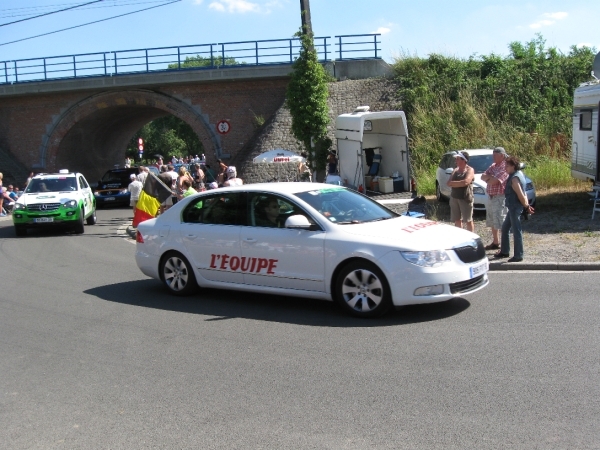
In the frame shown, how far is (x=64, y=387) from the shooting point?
19.6ft

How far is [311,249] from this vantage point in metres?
8.14

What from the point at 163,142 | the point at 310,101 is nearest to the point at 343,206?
the point at 310,101

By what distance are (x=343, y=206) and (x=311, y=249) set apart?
34.8 inches

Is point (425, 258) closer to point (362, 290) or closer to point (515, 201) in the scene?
point (362, 290)

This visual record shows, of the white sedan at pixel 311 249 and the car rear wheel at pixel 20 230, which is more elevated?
the white sedan at pixel 311 249

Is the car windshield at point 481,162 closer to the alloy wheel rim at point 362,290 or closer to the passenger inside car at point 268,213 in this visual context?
the passenger inside car at point 268,213

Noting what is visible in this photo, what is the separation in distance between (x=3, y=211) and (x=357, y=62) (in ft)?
56.3

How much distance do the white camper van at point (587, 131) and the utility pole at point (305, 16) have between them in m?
12.0

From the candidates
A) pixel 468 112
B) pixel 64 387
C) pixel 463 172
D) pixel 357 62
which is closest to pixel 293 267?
pixel 64 387

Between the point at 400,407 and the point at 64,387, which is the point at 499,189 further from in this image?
the point at 64,387

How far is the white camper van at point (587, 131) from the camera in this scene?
1569cm

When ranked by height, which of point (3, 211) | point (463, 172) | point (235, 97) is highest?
point (235, 97)

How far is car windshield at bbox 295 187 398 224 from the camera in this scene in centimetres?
848

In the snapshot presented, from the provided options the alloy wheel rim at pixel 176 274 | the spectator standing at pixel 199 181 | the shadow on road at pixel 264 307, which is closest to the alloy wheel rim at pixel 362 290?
the shadow on road at pixel 264 307
